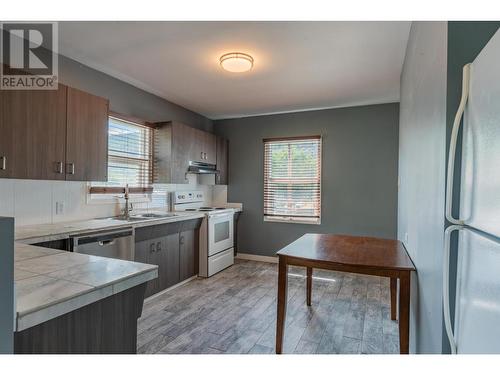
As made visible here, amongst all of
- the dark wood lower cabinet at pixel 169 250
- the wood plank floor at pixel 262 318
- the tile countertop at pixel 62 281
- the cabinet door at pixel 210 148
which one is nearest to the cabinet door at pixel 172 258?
the dark wood lower cabinet at pixel 169 250

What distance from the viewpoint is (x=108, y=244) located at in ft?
8.19

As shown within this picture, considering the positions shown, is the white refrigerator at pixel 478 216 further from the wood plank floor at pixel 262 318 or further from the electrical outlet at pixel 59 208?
the electrical outlet at pixel 59 208

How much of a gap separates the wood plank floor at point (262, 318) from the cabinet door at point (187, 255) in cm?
15

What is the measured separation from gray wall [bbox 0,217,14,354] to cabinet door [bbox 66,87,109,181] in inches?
75.2

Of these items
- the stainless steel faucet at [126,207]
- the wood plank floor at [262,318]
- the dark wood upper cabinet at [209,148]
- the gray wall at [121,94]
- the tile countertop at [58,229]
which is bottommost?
the wood plank floor at [262,318]

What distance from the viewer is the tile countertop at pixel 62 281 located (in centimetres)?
84

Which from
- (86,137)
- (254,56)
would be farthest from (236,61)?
(86,137)

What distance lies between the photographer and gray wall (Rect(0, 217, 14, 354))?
0.70 m

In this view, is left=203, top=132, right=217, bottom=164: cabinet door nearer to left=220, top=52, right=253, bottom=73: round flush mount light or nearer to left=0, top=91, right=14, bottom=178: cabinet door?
left=220, top=52, right=253, bottom=73: round flush mount light

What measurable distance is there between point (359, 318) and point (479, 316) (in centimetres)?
224

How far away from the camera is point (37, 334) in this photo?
0.91 metres

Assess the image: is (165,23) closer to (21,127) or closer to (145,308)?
(21,127)

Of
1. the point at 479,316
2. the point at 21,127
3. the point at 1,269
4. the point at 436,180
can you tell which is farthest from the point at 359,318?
the point at 21,127

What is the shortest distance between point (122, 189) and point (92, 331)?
2.48 metres
